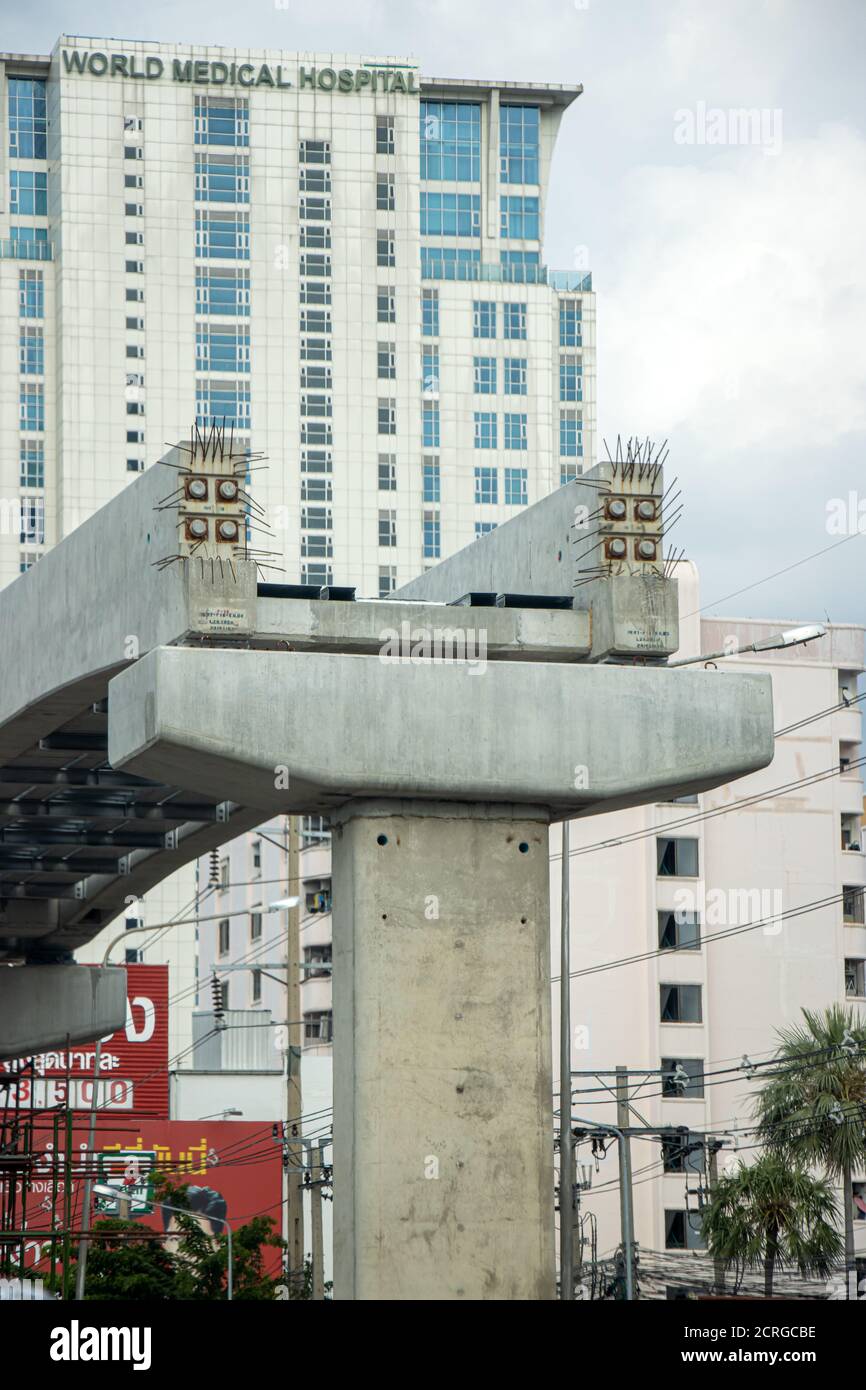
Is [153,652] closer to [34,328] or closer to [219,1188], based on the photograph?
[219,1188]

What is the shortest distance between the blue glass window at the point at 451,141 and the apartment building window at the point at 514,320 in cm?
1027

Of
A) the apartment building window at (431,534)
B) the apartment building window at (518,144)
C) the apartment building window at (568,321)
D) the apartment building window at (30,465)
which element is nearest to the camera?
the apartment building window at (30,465)

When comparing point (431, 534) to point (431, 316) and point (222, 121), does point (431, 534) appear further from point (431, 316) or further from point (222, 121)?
point (222, 121)

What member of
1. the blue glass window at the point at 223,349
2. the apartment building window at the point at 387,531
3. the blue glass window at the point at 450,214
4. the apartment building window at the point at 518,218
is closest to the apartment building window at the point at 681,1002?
the apartment building window at the point at 387,531

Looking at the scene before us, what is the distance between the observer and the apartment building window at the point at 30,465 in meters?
152

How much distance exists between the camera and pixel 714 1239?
169ft

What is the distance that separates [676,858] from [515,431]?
76.7 m

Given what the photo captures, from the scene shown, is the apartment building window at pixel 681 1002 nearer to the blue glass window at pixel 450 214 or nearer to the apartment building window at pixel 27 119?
the blue glass window at pixel 450 214

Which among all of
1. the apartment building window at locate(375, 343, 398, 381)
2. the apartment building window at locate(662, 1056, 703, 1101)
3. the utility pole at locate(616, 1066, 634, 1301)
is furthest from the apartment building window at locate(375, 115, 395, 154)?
the utility pole at locate(616, 1066, 634, 1301)

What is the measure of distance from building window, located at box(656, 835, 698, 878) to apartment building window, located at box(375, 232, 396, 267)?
8003cm

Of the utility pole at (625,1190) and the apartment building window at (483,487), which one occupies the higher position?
the apartment building window at (483,487)

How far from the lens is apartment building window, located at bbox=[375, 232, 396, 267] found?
15775 centimetres

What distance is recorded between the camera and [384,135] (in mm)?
157500
